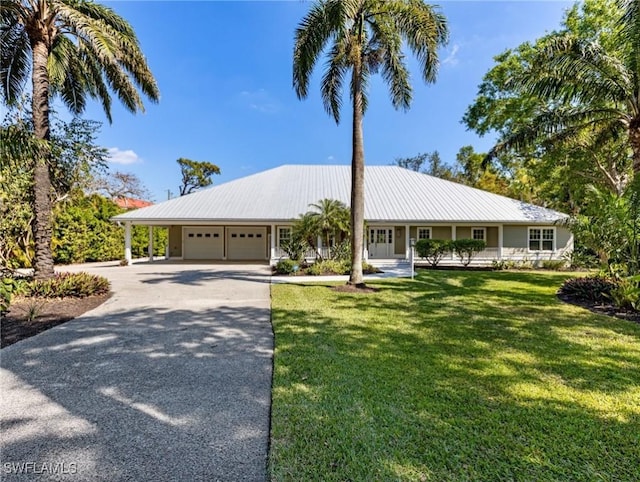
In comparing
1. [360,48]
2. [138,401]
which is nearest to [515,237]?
[360,48]

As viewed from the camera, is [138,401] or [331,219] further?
[331,219]

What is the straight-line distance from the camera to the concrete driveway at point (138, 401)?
2318 mm

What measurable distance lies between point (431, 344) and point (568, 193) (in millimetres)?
26366

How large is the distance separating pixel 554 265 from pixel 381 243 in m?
9.13

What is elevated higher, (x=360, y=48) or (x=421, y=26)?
(x=421, y=26)

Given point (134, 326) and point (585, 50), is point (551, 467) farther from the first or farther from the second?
point (585, 50)

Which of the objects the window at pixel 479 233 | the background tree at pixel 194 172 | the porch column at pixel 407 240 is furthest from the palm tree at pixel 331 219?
the background tree at pixel 194 172

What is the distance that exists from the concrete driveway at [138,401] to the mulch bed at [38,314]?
0.33m

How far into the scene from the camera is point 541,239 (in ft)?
62.8

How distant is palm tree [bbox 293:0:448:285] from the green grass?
16.6ft

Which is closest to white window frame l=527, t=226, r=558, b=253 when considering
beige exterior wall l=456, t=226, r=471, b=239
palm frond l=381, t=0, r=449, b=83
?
beige exterior wall l=456, t=226, r=471, b=239

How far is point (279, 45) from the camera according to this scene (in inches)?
481

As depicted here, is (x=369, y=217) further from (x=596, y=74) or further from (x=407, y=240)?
(x=596, y=74)

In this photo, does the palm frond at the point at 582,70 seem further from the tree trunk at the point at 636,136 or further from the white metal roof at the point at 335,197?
the white metal roof at the point at 335,197
